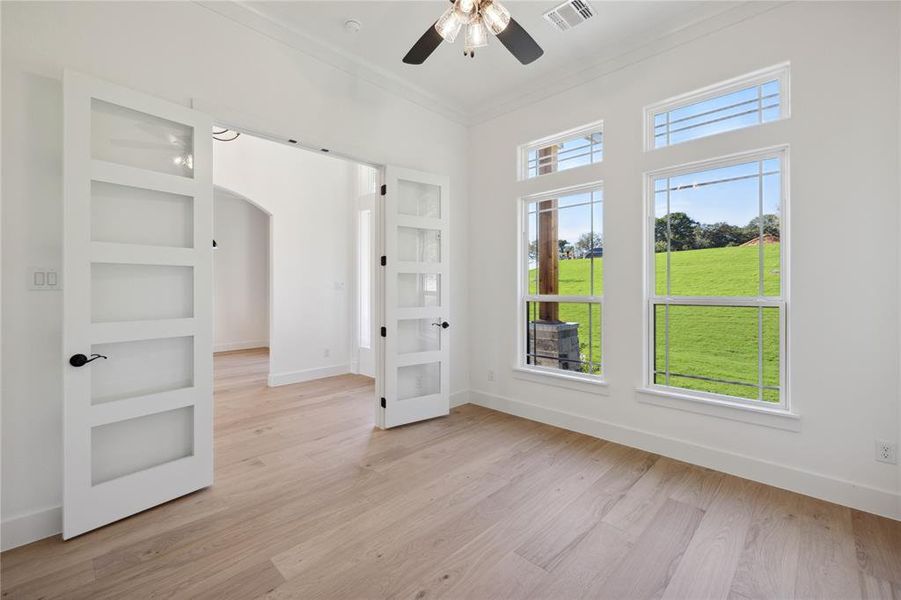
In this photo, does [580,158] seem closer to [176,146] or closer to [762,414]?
[762,414]

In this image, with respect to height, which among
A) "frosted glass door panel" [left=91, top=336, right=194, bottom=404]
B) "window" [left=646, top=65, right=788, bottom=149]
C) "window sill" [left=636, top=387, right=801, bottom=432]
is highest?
"window" [left=646, top=65, right=788, bottom=149]

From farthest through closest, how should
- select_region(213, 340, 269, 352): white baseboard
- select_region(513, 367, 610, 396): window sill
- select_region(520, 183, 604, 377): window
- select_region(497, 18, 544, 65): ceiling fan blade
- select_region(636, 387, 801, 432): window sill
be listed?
1. select_region(213, 340, 269, 352): white baseboard
2. select_region(520, 183, 604, 377): window
3. select_region(513, 367, 610, 396): window sill
4. select_region(636, 387, 801, 432): window sill
5. select_region(497, 18, 544, 65): ceiling fan blade

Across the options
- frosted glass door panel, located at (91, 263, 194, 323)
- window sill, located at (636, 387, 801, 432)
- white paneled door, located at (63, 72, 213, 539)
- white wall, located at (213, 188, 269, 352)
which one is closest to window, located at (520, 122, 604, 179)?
window sill, located at (636, 387, 801, 432)

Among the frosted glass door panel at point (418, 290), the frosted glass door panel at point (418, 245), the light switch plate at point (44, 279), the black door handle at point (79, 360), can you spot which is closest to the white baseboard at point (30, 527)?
the black door handle at point (79, 360)

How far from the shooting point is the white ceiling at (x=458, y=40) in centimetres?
275

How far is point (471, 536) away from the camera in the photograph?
208cm

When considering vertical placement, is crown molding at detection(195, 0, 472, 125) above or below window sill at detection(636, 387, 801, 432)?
above

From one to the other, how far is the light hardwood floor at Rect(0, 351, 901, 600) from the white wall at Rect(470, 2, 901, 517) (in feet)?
0.73

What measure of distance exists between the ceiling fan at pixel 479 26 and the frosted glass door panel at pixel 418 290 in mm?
2042

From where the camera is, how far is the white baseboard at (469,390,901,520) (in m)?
2.27

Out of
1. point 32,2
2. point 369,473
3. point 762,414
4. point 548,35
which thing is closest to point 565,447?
point 762,414

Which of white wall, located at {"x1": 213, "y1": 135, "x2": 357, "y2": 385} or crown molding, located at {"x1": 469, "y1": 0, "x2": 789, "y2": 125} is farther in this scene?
white wall, located at {"x1": 213, "y1": 135, "x2": 357, "y2": 385}

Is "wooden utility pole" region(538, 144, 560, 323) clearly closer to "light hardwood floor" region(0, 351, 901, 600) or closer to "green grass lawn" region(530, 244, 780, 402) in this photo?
"green grass lawn" region(530, 244, 780, 402)

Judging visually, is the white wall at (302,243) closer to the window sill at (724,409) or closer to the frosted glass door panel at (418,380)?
the frosted glass door panel at (418,380)
